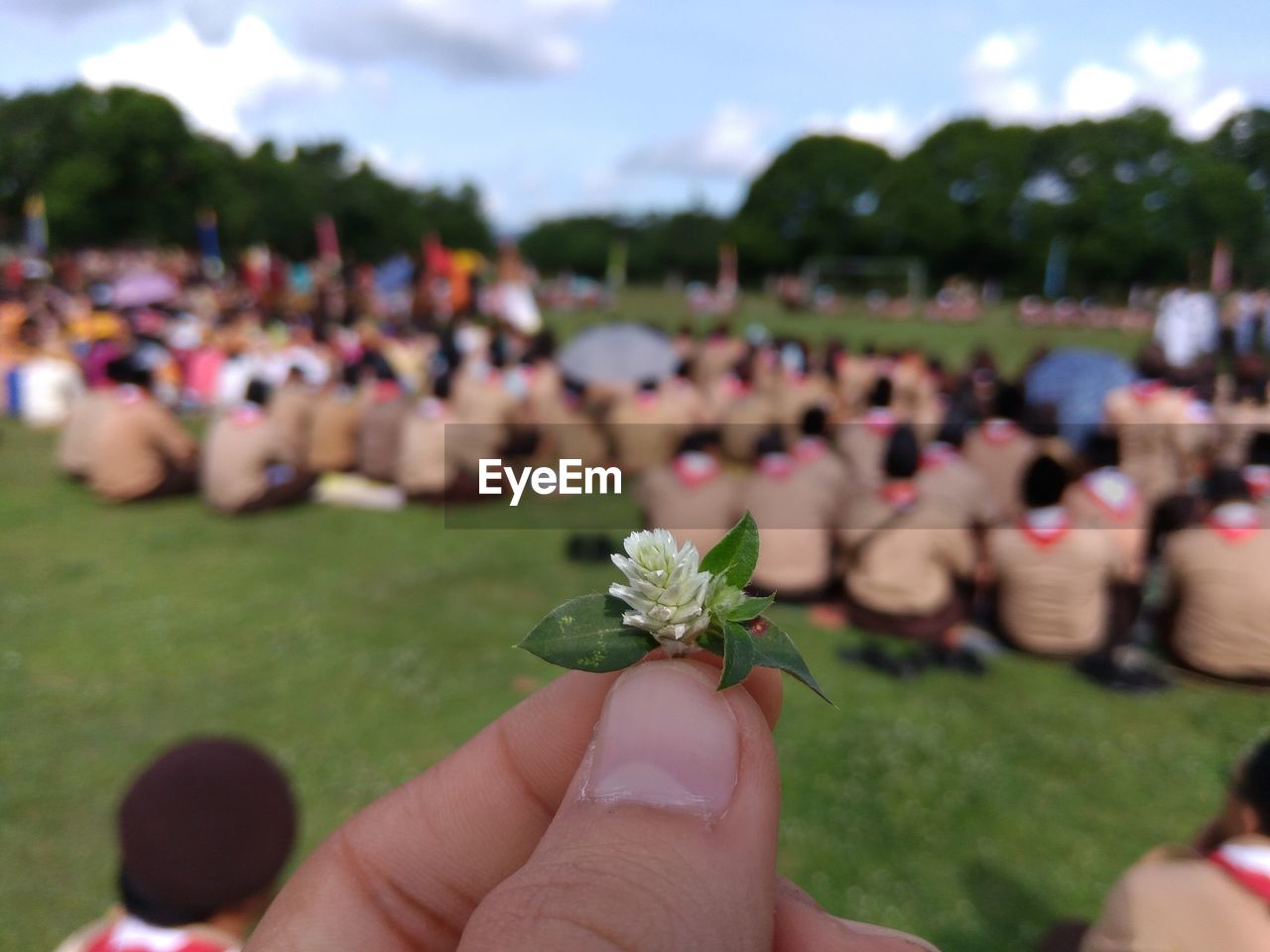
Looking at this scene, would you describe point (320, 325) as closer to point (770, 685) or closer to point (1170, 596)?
point (1170, 596)

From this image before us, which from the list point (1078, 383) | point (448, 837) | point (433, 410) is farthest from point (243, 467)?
point (1078, 383)

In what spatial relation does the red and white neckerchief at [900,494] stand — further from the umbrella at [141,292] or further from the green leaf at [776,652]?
the umbrella at [141,292]

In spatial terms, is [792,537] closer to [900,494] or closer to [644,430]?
[900,494]

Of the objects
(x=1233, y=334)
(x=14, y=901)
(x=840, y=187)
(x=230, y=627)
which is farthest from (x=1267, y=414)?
(x=840, y=187)

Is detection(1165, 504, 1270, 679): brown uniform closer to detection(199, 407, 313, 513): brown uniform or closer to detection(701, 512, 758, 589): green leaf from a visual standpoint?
detection(701, 512, 758, 589): green leaf

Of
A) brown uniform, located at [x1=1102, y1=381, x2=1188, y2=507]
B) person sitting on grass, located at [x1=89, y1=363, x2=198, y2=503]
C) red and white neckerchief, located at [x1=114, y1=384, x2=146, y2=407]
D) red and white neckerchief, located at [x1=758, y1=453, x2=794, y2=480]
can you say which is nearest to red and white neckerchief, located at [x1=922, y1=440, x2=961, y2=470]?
red and white neckerchief, located at [x1=758, y1=453, x2=794, y2=480]

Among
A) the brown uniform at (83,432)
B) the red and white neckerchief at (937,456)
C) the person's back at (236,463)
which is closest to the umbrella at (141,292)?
the brown uniform at (83,432)
